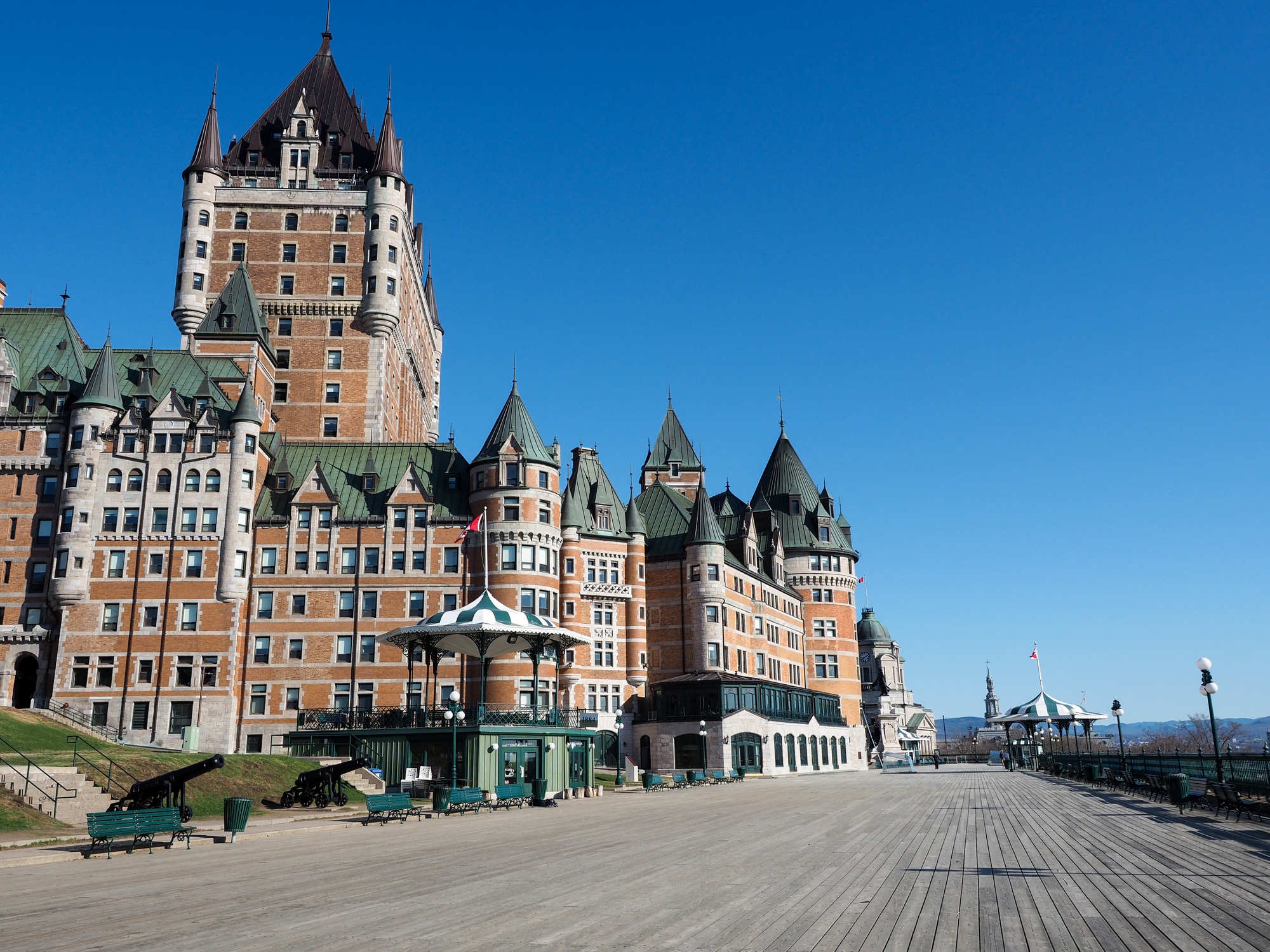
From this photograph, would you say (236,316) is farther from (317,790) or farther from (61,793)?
(61,793)

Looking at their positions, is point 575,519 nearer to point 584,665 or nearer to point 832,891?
point 584,665

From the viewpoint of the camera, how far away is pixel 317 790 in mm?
37250

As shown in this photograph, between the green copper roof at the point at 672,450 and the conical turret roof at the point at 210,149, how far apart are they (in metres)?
50.3

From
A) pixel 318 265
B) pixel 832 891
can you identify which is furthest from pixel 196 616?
pixel 832 891

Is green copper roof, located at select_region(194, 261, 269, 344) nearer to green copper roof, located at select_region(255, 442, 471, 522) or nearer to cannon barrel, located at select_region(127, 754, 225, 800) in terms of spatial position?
green copper roof, located at select_region(255, 442, 471, 522)

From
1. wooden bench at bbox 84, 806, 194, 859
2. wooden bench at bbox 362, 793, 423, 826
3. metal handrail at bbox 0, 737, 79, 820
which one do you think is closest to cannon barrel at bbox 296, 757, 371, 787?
wooden bench at bbox 362, 793, 423, 826

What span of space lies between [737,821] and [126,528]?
48.9m

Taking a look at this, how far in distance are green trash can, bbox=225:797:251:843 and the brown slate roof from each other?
72.2 metres

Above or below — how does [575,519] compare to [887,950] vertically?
above

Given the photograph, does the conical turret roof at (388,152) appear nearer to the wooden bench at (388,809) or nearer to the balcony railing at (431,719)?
the balcony railing at (431,719)

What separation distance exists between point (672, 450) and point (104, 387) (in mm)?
58781

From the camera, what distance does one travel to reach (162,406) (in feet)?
212

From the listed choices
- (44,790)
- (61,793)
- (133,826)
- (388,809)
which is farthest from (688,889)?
(44,790)

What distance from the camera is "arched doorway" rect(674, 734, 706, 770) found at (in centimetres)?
7281
